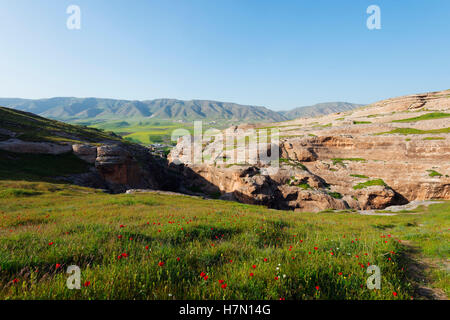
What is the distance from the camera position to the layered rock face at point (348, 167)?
36.2 metres

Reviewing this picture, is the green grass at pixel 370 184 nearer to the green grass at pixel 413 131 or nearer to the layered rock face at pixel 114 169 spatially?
the green grass at pixel 413 131

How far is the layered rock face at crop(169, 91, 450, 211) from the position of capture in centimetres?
3619

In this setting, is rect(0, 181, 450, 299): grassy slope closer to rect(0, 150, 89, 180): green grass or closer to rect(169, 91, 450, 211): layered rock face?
rect(0, 150, 89, 180): green grass

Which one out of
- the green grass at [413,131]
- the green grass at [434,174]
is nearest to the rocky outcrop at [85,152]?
the green grass at [413,131]

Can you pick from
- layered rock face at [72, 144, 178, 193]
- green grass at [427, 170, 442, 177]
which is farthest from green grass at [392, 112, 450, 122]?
layered rock face at [72, 144, 178, 193]

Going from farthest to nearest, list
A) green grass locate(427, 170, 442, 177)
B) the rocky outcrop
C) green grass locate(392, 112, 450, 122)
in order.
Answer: green grass locate(392, 112, 450, 122), the rocky outcrop, green grass locate(427, 170, 442, 177)

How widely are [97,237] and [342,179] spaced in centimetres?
4475

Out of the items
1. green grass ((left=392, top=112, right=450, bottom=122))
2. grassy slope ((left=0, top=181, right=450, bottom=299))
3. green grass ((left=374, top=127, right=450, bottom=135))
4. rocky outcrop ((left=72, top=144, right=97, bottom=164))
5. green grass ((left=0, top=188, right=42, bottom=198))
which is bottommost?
green grass ((left=0, top=188, right=42, bottom=198))

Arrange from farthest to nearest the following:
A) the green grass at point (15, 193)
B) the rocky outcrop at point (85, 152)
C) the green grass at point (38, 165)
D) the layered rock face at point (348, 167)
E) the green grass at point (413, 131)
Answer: the rocky outcrop at point (85, 152)
the green grass at point (413, 131)
the layered rock face at point (348, 167)
the green grass at point (38, 165)
the green grass at point (15, 193)

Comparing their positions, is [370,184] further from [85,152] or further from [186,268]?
[85,152]

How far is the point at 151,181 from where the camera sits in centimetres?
4684

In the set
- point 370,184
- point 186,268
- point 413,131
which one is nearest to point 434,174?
point 370,184

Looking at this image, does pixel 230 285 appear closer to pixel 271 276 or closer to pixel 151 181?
pixel 271 276
